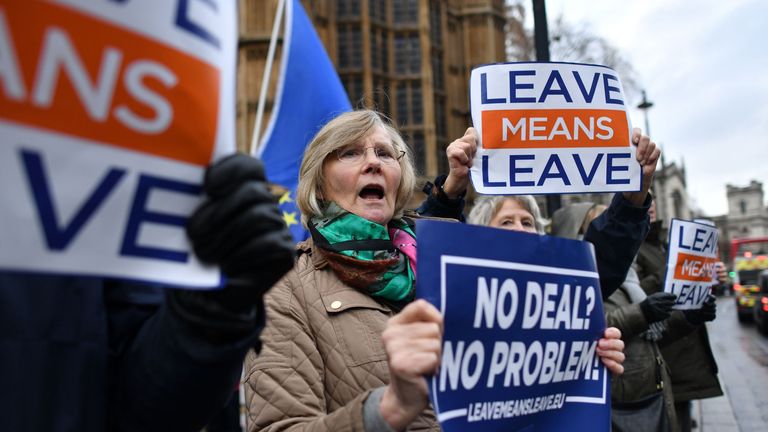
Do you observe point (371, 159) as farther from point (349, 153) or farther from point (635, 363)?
point (635, 363)

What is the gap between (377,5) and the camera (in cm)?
2800

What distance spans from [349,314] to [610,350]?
31.1 inches

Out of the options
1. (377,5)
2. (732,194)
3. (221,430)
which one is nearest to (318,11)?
(377,5)

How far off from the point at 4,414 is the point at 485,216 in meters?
2.22

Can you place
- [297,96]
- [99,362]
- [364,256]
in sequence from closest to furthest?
[99,362] < [364,256] < [297,96]

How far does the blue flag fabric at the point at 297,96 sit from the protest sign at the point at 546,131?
4.52 meters

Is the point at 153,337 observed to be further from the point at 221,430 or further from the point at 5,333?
the point at 221,430

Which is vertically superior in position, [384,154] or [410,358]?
[384,154]

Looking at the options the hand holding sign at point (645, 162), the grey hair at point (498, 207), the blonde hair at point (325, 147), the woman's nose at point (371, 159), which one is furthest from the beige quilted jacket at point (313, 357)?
the grey hair at point (498, 207)

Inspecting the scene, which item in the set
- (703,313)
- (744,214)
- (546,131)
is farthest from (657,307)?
(744,214)

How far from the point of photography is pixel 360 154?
1918 mm

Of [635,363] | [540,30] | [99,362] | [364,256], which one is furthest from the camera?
[540,30]

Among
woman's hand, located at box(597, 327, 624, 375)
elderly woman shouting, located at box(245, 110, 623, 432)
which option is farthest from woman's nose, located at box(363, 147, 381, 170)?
woman's hand, located at box(597, 327, 624, 375)

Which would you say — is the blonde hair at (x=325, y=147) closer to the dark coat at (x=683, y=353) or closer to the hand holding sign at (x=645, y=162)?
the hand holding sign at (x=645, y=162)
